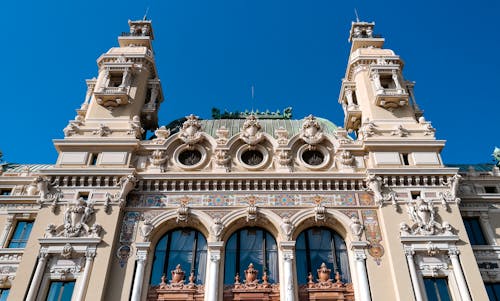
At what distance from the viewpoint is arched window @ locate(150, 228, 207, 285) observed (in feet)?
84.1

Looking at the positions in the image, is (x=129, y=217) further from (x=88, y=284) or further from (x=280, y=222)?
(x=280, y=222)

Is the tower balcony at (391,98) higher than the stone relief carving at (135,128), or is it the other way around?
the tower balcony at (391,98)

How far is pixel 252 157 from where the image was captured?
3047 centimetres

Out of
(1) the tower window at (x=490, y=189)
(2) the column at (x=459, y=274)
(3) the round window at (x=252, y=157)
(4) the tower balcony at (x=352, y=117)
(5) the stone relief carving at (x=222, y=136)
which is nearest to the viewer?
(2) the column at (x=459, y=274)

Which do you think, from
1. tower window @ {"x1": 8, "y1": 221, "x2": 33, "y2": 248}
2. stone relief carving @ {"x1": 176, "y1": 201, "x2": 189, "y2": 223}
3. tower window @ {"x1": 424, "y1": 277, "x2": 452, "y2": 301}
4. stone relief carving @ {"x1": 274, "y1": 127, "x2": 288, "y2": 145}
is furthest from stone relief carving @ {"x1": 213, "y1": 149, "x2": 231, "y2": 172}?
tower window @ {"x1": 424, "y1": 277, "x2": 452, "y2": 301}

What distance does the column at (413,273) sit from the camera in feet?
76.7

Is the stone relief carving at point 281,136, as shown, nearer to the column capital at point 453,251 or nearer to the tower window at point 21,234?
the column capital at point 453,251

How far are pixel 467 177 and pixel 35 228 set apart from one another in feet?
84.2

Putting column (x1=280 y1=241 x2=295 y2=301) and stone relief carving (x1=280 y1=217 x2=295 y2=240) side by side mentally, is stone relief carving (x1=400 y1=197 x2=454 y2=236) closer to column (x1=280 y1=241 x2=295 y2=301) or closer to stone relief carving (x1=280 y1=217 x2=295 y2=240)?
stone relief carving (x1=280 y1=217 x2=295 y2=240)

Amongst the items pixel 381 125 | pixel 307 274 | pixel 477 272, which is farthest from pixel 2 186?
pixel 477 272

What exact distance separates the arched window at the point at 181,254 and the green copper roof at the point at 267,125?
8900 mm

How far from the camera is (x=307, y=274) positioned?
25.5 meters

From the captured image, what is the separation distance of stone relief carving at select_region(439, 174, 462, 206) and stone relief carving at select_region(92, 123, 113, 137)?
2012 centimetres

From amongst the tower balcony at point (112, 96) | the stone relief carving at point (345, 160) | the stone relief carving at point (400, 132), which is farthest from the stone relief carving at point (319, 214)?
the tower balcony at point (112, 96)
